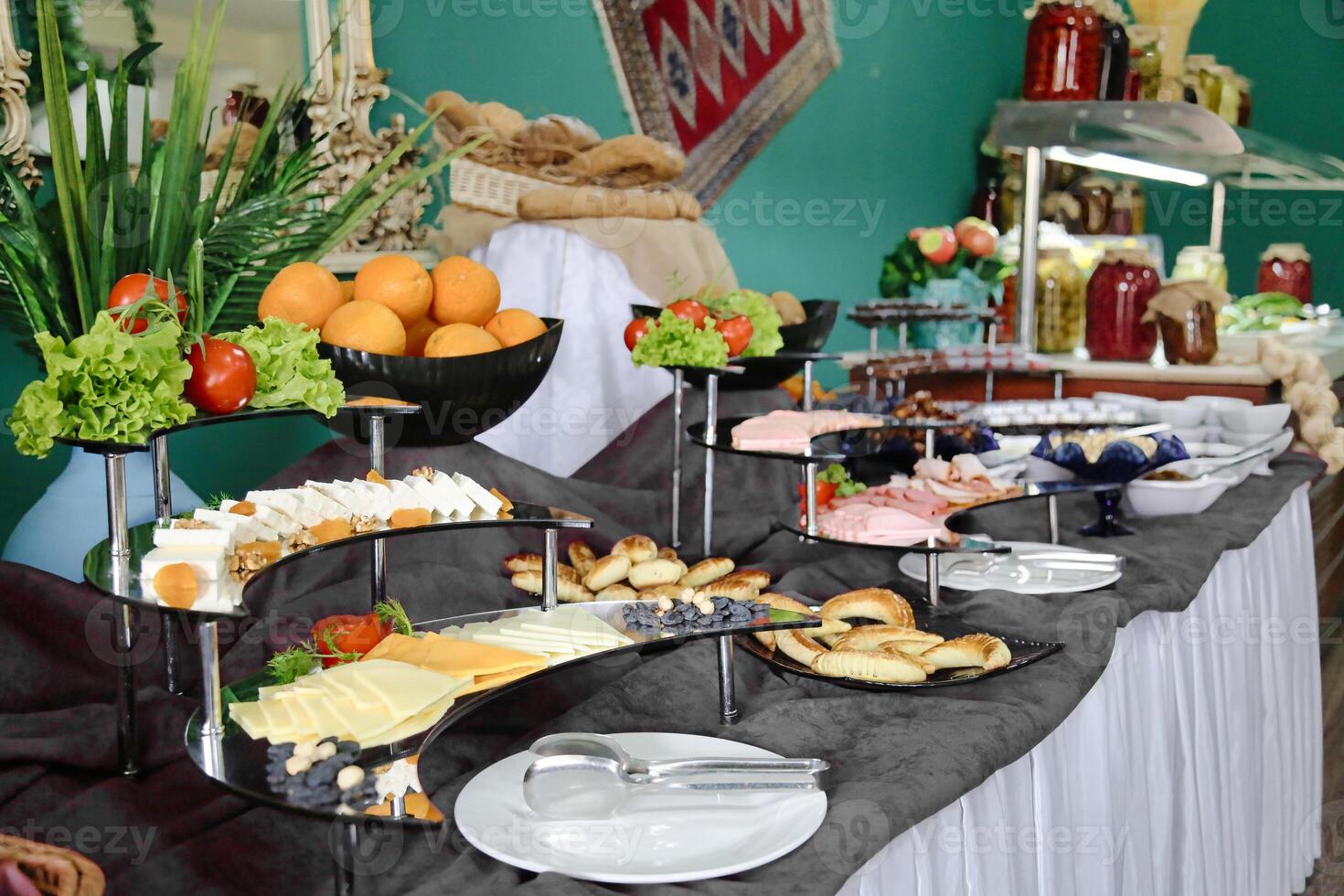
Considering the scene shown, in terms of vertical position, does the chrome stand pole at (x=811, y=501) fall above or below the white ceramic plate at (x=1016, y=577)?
above

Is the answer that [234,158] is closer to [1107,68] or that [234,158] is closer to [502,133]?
[502,133]

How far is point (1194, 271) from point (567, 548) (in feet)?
9.87

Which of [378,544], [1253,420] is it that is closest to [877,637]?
[378,544]

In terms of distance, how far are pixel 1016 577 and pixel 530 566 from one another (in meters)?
0.67

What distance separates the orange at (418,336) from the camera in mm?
1507

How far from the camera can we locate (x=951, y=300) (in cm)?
301

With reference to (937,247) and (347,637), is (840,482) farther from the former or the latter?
(937,247)

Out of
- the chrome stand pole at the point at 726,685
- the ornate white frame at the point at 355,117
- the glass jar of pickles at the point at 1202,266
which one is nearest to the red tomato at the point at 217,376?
the chrome stand pole at the point at 726,685

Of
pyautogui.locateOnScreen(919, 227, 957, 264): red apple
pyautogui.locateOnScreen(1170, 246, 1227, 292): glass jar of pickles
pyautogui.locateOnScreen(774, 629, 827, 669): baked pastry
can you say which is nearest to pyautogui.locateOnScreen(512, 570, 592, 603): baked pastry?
pyautogui.locateOnScreen(774, 629, 827, 669): baked pastry

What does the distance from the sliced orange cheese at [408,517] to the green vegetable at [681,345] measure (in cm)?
62

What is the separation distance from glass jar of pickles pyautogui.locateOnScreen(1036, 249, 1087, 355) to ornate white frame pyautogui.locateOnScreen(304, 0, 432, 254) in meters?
1.62

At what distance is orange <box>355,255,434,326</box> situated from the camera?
144cm

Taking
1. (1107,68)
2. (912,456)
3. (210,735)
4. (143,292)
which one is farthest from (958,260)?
(210,735)

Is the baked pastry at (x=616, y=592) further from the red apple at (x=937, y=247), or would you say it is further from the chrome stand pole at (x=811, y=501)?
the red apple at (x=937, y=247)
